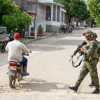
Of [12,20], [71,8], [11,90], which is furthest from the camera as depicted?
[71,8]

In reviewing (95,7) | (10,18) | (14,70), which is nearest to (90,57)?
(14,70)

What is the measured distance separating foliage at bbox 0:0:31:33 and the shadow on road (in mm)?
12664

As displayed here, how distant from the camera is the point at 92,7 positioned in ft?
74.9

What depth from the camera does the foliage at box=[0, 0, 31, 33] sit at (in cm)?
1981

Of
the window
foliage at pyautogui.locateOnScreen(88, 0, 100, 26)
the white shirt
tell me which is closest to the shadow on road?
the white shirt

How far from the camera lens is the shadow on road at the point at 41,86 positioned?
6.93m

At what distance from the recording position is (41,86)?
728 cm

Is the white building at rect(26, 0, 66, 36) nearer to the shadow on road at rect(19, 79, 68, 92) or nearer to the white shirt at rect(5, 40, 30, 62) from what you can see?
the shadow on road at rect(19, 79, 68, 92)

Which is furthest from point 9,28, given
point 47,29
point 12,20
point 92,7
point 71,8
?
point 71,8

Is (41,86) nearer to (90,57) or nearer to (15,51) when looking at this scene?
(15,51)

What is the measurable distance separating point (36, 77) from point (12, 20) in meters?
12.1

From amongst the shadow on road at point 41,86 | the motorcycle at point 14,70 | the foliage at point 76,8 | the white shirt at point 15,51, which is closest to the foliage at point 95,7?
the shadow on road at point 41,86

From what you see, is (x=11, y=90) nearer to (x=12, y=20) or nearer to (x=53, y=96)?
(x=53, y=96)

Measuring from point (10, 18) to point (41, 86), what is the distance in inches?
534
